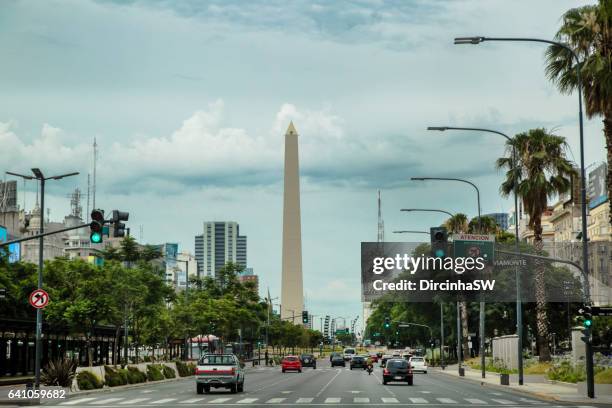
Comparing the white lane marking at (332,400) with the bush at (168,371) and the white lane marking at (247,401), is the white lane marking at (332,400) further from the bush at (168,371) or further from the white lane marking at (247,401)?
the bush at (168,371)

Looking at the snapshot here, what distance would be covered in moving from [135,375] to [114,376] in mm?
4803

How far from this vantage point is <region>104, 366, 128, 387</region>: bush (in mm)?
51906

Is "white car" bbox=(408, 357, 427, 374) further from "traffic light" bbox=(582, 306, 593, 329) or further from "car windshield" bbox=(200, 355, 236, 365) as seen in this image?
"traffic light" bbox=(582, 306, 593, 329)

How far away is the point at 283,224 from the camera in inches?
5256

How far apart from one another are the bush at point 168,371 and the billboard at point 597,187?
3319 inches

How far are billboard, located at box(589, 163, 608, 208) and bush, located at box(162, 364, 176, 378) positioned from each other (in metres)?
84.3

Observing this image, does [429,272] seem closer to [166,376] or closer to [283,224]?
[283,224]

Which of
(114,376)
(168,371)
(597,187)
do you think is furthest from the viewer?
(597,187)

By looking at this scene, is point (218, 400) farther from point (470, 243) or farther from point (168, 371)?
point (168, 371)

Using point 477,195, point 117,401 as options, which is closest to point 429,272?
point 477,195

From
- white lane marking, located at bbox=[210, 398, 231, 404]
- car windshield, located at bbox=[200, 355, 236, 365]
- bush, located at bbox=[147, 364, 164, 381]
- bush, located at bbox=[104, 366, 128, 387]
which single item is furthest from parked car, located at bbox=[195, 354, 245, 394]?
bush, located at bbox=[147, 364, 164, 381]

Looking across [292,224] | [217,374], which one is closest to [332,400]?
[217,374]

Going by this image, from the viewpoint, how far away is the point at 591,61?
139 ft

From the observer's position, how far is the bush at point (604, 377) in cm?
4638
